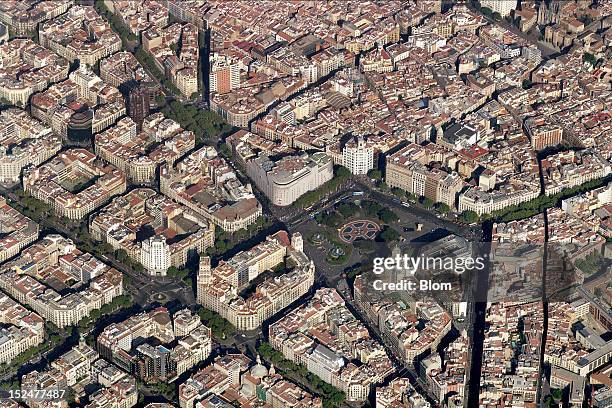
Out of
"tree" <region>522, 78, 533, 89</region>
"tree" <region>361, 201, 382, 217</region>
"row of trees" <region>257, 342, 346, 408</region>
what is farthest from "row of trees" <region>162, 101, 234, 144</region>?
"row of trees" <region>257, 342, 346, 408</region>

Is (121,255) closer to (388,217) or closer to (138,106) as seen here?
(138,106)

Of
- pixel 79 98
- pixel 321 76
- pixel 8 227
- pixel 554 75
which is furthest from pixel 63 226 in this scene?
pixel 554 75

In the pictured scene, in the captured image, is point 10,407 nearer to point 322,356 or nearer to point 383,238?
point 322,356

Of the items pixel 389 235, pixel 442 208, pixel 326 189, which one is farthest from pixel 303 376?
A: pixel 326 189

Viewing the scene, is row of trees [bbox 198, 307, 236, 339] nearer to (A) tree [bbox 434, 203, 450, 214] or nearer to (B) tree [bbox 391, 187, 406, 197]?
(B) tree [bbox 391, 187, 406, 197]

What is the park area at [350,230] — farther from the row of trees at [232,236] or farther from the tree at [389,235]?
the row of trees at [232,236]

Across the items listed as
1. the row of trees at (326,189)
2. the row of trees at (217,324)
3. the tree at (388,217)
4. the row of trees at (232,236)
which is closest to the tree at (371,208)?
the tree at (388,217)
